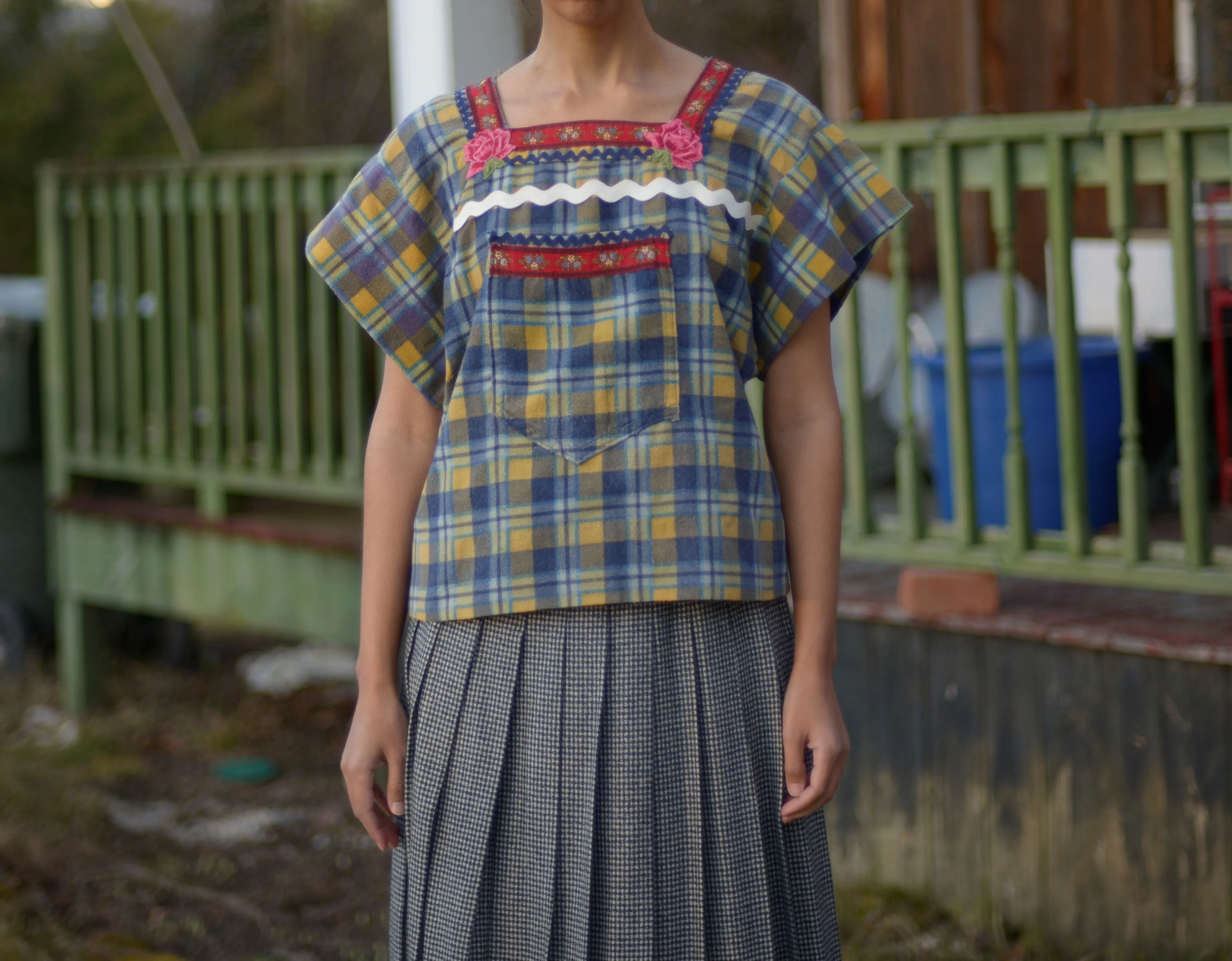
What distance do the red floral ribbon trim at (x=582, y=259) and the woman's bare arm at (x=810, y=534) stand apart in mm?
190

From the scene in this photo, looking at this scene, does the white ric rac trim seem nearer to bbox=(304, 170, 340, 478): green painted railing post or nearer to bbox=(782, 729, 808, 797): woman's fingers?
bbox=(782, 729, 808, 797): woman's fingers

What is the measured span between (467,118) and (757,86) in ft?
1.01

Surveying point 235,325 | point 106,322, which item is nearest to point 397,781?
point 235,325

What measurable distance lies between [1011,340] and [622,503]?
6.63ft

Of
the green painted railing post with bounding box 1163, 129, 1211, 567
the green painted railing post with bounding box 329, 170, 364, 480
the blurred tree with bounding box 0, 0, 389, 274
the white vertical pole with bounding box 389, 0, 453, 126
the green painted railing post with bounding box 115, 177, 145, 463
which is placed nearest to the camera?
the green painted railing post with bounding box 1163, 129, 1211, 567

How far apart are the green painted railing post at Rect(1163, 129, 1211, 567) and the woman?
1.65m

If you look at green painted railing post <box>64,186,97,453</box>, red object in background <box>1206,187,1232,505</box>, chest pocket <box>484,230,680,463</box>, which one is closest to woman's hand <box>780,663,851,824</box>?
chest pocket <box>484,230,680,463</box>

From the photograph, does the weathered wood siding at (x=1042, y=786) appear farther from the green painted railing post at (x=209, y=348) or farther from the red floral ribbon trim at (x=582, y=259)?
the green painted railing post at (x=209, y=348)

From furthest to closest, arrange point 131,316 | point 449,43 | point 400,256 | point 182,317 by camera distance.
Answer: point 131,316 < point 182,317 < point 449,43 < point 400,256

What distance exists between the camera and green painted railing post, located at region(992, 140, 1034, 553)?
323cm

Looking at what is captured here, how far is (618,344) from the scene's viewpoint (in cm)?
145

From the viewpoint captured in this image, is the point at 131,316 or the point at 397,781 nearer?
the point at 397,781

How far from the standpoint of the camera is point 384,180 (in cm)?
156

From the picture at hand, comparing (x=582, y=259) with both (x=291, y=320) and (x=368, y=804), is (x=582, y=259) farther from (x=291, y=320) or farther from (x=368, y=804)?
(x=291, y=320)
